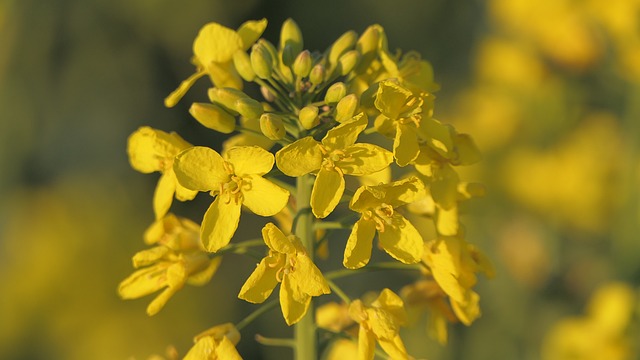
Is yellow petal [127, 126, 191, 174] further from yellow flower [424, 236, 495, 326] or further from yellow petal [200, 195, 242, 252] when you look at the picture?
yellow flower [424, 236, 495, 326]

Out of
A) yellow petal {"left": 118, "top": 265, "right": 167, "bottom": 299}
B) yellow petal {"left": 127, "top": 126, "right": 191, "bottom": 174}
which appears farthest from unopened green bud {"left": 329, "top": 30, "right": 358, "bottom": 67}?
yellow petal {"left": 118, "top": 265, "right": 167, "bottom": 299}

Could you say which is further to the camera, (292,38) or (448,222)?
(292,38)

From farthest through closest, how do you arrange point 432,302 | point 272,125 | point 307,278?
point 432,302
point 272,125
point 307,278

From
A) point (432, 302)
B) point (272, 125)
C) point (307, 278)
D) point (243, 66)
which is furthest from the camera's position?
point (432, 302)

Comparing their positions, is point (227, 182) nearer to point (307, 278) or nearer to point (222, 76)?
point (307, 278)

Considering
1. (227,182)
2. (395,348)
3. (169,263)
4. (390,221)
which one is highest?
(227,182)

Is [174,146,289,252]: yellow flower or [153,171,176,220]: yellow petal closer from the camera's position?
[174,146,289,252]: yellow flower

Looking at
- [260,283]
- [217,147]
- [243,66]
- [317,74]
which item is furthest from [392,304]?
[217,147]

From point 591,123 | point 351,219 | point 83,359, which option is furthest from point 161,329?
point 351,219

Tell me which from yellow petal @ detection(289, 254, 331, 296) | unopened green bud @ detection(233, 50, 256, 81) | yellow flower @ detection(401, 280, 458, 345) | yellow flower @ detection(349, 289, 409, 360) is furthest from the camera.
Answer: yellow flower @ detection(401, 280, 458, 345)
